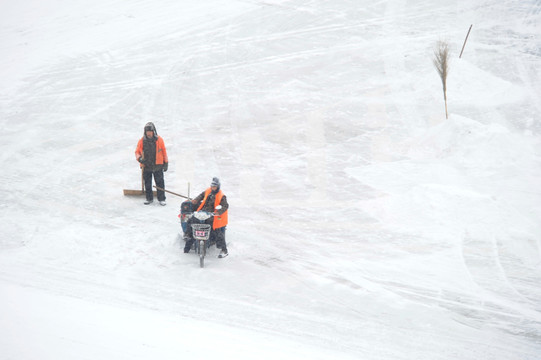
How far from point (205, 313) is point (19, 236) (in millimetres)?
4023

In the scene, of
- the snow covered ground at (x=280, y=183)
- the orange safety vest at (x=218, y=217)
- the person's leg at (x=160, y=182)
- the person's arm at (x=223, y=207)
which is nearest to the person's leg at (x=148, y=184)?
the person's leg at (x=160, y=182)

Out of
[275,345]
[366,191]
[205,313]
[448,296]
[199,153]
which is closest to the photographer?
[275,345]

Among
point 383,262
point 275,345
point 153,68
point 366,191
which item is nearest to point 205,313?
point 275,345

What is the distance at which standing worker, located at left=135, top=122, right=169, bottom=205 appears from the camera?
992cm

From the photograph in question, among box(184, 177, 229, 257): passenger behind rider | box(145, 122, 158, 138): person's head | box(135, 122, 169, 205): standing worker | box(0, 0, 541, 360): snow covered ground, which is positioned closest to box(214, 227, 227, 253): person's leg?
box(184, 177, 229, 257): passenger behind rider

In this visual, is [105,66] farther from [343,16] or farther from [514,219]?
[514,219]

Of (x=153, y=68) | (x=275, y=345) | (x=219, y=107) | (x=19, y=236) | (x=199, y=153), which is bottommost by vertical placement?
(x=275, y=345)

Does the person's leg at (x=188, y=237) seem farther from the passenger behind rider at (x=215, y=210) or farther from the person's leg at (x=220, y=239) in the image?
the person's leg at (x=220, y=239)

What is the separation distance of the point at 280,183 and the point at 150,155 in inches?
117

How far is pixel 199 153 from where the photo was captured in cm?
1270

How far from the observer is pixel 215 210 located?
335 inches

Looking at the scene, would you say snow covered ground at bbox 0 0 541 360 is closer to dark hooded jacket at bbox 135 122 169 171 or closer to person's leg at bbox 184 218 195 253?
person's leg at bbox 184 218 195 253

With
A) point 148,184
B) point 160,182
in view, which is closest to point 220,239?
point 160,182

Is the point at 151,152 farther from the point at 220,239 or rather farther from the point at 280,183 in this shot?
the point at 280,183
